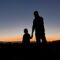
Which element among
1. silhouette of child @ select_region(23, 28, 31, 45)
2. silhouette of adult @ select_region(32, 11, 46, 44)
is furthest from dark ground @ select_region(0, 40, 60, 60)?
silhouette of child @ select_region(23, 28, 31, 45)

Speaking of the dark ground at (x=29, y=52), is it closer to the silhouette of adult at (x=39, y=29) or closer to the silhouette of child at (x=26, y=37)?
the silhouette of adult at (x=39, y=29)

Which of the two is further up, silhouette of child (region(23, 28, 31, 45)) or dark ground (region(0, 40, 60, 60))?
silhouette of child (region(23, 28, 31, 45))

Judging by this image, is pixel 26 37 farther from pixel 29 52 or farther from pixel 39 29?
pixel 29 52

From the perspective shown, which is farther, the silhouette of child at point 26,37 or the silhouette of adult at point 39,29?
the silhouette of child at point 26,37

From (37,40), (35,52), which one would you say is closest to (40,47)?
(35,52)

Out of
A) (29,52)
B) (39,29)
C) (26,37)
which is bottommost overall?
(29,52)

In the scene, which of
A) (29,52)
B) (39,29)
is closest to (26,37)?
(39,29)

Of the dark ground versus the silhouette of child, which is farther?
the silhouette of child

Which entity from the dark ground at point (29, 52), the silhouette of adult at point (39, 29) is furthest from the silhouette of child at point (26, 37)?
the dark ground at point (29, 52)

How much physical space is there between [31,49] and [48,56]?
111cm

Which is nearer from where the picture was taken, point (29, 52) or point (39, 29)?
point (29, 52)

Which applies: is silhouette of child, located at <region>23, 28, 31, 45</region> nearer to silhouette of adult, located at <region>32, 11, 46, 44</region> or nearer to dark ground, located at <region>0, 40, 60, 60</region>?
silhouette of adult, located at <region>32, 11, 46, 44</region>

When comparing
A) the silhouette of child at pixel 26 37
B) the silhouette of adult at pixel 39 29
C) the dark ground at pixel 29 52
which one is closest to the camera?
the dark ground at pixel 29 52

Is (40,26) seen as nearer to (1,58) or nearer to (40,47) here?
(40,47)
